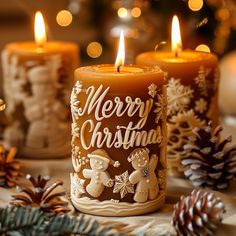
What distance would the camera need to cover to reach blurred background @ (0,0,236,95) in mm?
1364

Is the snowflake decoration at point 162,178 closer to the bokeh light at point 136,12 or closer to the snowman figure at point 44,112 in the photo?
the snowman figure at point 44,112

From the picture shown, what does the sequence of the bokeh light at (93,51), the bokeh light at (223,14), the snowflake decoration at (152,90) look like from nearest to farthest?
1. the snowflake decoration at (152,90)
2. the bokeh light at (223,14)
3. the bokeh light at (93,51)

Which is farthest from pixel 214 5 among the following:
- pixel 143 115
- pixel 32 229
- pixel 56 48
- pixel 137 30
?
pixel 32 229

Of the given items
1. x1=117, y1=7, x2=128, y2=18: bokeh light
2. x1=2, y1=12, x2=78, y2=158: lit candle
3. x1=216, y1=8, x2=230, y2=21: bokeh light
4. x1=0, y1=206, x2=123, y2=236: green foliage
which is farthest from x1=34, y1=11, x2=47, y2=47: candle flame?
x1=216, y1=8, x2=230, y2=21: bokeh light

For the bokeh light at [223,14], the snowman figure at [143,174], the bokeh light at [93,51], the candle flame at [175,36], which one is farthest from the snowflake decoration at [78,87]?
the bokeh light at [93,51]

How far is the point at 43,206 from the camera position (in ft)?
2.45

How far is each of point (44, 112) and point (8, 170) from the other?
0.54 ft

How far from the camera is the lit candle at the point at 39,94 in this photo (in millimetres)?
1023

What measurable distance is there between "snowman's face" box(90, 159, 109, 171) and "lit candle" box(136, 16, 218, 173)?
185 millimetres

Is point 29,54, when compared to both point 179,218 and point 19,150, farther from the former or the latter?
point 179,218

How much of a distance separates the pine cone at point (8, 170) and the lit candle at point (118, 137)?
6.0 inches

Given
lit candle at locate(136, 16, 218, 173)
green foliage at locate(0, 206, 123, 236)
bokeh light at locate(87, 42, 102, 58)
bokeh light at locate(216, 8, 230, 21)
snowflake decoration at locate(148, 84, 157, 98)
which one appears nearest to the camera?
green foliage at locate(0, 206, 123, 236)

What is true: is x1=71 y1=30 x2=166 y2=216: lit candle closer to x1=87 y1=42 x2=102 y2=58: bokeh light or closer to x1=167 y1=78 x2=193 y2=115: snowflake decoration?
x1=167 y1=78 x2=193 y2=115: snowflake decoration

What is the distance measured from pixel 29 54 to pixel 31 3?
1050mm
